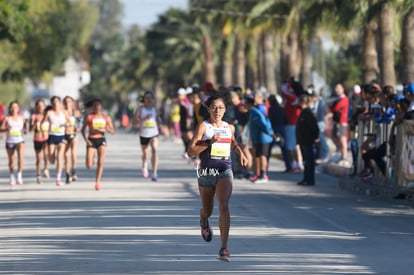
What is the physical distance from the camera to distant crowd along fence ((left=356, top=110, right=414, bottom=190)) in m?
20.9

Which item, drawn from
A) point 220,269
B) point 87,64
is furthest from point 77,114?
point 87,64

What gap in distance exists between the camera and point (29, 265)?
13.1 meters

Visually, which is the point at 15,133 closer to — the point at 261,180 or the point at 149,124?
the point at 149,124

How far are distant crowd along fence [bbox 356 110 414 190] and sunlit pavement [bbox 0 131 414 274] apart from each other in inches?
19.9

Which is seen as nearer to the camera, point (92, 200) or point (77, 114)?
point (92, 200)

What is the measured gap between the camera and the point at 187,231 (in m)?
16.6

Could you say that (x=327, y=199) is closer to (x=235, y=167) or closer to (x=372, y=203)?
(x=372, y=203)

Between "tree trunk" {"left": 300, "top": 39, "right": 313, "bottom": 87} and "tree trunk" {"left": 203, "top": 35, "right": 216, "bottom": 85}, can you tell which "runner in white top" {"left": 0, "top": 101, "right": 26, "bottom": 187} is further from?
"tree trunk" {"left": 203, "top": 35, "right": 216, "bottom": 85}

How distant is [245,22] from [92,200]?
126ft

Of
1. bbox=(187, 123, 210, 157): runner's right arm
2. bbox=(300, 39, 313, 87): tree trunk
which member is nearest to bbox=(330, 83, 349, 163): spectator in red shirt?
bbox=(187, 123, 210, 157): runner's right arm

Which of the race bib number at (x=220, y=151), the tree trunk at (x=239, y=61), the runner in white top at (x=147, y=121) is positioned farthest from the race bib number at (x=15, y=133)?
the tree trunk at (x=239, y=61)

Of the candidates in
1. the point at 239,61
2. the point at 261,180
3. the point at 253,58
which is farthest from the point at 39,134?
the point at 253,58

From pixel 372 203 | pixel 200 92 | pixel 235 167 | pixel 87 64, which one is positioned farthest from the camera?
pixel 87 64

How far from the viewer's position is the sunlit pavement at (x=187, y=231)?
13.1 metres
